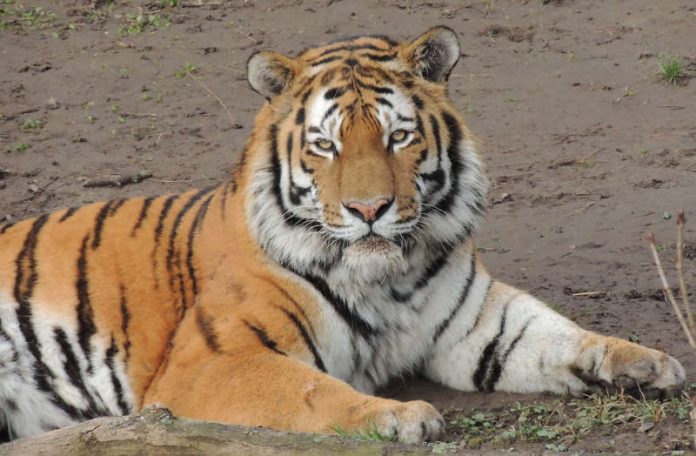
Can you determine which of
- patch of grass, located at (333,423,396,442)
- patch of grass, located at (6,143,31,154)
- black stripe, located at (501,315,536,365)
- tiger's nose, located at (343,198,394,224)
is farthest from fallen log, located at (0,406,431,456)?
patch of grass, located at (6,143,31,154)

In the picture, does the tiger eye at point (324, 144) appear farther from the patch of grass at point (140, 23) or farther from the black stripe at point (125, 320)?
the patch of grass at point (140, 23)

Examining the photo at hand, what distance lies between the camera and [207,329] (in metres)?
3.63

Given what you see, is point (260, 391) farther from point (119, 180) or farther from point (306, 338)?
point (119, 180)

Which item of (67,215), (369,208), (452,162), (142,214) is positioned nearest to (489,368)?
(452,162)

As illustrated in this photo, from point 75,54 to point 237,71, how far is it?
1.03m

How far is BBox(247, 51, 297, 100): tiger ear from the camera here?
3705 mm

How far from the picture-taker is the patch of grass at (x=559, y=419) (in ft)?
10.8

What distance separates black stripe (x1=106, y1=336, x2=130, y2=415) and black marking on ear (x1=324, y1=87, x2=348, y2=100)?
3.25 feet

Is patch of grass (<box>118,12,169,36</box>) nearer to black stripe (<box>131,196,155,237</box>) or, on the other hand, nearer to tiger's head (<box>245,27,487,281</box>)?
black stripe (<box>131,196,155,237</box>)

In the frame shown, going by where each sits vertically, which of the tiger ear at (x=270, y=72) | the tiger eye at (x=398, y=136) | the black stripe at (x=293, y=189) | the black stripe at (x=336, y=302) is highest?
the tiger ear at (x=270, y=72)

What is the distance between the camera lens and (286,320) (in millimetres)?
3604

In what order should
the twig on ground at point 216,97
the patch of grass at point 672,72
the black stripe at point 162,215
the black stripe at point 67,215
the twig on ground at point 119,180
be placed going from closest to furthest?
1. the black stripe at point 162,215
2. the black stripe at point 67,215
3. the twig on ground at point 119,180
4. the patch of grass at point 672,72
5. the twig on ground at point 216,97

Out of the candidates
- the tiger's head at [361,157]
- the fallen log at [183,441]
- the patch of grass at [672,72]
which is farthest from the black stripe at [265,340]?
the patch of grass at [672,72]

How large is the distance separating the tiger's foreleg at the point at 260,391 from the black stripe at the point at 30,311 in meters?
0.36
